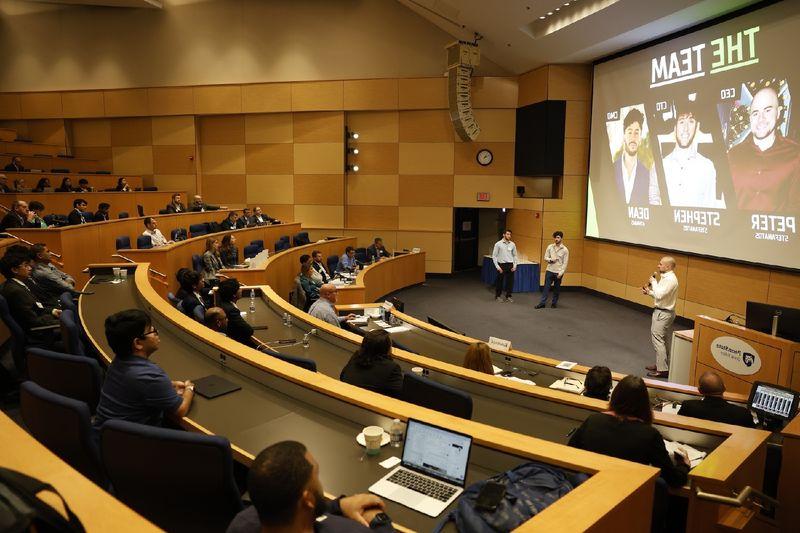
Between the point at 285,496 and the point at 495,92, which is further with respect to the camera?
the point at 495,92

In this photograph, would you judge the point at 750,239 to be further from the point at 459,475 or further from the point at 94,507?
the point at 94,507

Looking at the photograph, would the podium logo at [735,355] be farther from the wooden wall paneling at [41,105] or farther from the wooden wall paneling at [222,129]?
the wooden wall paneling at [41,105]

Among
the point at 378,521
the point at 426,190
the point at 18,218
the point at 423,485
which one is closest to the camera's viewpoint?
the point at 378,521

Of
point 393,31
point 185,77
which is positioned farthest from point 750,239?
point 185,77

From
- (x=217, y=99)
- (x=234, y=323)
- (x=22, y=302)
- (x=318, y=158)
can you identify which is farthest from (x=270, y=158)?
(x=234, y=323)

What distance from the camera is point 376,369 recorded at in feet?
11.0

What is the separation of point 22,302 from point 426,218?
9.58 m

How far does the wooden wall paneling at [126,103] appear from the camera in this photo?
13.6 m

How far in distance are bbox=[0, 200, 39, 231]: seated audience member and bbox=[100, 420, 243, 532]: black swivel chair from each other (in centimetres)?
633

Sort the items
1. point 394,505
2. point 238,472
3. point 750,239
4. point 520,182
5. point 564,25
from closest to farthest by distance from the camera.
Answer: point 394,505 → point 238,472 → point 750,239 → point 564,25 → point 520,182

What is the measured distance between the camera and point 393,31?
1253 centimetres

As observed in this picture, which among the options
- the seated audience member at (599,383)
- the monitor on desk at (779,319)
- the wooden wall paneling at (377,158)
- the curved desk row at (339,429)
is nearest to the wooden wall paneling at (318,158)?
the wooden wall paneling at (377,158)

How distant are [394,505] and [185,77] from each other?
1379cm

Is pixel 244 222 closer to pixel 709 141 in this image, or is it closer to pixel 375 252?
pixel 375 252
